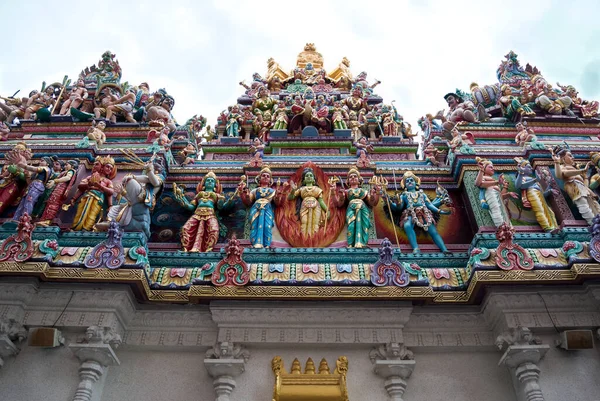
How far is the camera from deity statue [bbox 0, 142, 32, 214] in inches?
365

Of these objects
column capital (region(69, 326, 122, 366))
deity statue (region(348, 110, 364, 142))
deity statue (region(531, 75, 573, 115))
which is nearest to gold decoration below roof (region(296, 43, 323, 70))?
deity statue (region(348, 110, 364, 142))

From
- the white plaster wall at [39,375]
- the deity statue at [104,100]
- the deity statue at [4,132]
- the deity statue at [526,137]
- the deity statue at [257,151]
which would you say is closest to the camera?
the white plaster wall at [39,375]

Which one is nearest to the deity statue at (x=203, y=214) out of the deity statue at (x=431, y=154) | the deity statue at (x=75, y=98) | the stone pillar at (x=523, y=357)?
the deity statue at (x=431, y=154)

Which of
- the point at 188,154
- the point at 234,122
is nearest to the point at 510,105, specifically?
the point at 234,122

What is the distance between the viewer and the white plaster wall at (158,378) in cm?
683

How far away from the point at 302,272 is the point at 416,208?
294 cm

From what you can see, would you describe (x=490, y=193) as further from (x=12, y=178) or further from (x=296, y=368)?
(x=12, y=178)

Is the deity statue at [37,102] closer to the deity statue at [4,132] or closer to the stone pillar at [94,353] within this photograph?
the deity statue at [4,132]

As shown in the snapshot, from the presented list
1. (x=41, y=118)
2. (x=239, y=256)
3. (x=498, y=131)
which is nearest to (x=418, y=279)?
(x=239, y=256)

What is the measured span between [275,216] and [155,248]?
2349 mm

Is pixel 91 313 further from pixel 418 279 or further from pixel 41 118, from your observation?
pixel 41 118

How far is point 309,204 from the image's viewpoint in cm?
905

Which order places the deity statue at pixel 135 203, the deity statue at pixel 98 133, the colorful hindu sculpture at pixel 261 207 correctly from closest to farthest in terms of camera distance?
the deity statue at pixel 135 203
the colorful hindu sculpture at pixel 261 207
the deity statue at pixel 98 133

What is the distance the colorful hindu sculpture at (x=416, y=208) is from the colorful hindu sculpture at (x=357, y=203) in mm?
467
